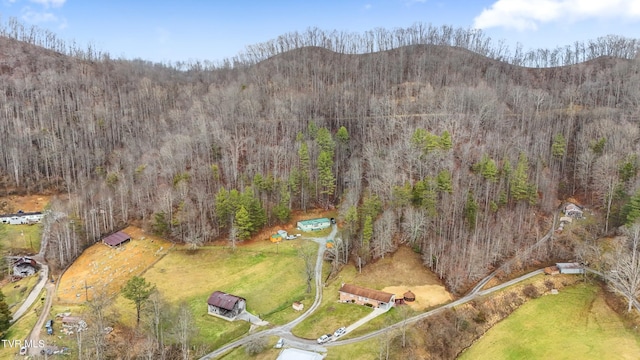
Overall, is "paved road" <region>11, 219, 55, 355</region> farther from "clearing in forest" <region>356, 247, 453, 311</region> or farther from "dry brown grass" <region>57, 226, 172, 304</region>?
"clearing in forest" <region>356, 247, 453, 311</region>

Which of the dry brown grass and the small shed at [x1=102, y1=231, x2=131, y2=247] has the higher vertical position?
the small shed at [x1=102, y1=231, x2=131, y2=247]

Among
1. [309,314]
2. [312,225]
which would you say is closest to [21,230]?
[312,225]

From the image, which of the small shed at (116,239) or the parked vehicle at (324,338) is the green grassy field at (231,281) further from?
the small shed at (116,239)

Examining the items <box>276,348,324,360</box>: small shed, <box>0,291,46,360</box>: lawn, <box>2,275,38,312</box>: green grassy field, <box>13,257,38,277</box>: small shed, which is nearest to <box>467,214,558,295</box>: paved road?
<box>276,348,324,360</box>: small shed

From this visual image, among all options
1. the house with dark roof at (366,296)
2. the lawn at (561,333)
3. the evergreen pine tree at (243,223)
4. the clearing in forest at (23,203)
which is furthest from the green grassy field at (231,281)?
the clearing in forest at (23,203)

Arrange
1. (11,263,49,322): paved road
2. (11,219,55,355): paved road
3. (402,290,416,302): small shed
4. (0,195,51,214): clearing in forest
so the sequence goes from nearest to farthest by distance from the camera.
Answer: (11,219,55,355): paved road
(11,263,49,322): paved road
(402,290,416,302): small shed
(0,195,51,214): clearing in forest

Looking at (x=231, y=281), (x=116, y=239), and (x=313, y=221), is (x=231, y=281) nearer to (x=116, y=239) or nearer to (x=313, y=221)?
(x=313, y=221)

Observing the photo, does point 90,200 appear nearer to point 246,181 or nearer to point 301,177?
point 246,181
